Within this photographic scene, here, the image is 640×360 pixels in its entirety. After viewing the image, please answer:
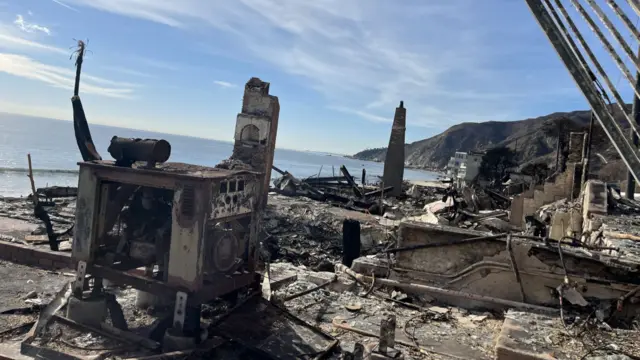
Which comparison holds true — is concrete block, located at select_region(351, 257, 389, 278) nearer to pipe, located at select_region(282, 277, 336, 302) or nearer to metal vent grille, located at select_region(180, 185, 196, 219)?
pipe, located at select_region(282, 277, 336, 302)

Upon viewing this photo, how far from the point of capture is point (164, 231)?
4.39 meters

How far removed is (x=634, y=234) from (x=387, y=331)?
521 cm

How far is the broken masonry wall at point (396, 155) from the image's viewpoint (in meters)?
23.9

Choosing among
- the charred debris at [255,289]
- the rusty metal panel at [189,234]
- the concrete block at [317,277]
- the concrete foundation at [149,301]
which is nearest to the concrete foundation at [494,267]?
the charred debris at [255,289]

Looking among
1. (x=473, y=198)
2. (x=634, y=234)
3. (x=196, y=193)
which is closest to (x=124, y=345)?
(x=196, y=193)

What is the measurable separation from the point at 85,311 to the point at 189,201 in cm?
156

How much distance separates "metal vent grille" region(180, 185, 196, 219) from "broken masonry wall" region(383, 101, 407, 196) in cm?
2023

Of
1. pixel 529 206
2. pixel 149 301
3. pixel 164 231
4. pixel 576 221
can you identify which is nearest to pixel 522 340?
pixel 164 231

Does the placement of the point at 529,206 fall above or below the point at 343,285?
above

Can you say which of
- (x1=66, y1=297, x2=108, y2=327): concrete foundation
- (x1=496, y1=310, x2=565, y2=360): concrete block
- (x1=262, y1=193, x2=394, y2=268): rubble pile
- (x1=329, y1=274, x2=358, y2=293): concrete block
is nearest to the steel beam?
(x1=496, y1=310, x2=565, y2=360): concrete block

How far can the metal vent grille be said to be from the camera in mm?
3996

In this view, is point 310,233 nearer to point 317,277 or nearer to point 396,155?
point 317,277

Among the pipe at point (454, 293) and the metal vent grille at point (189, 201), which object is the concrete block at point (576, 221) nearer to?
the pipe at point (454, 293)

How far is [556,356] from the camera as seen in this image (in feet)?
11.3
